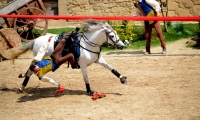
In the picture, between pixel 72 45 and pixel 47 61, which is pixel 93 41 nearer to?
pixel 72 45

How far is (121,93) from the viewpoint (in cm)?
631

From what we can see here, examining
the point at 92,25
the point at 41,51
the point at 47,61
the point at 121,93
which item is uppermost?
the point at 92,25

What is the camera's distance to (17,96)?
657cm

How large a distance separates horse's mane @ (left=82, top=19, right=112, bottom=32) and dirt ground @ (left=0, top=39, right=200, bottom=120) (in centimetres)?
126

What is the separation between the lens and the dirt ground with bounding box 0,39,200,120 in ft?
17.3

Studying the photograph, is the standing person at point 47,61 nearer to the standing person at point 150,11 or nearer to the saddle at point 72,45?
the saddle at point 72,45

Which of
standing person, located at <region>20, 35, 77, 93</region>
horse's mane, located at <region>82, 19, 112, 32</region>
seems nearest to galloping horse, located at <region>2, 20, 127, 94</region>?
horse's mane, located at <region>82, 19, 112, 32</region>

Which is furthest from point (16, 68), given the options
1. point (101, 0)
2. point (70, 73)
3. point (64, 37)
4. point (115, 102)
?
point (101, 0)

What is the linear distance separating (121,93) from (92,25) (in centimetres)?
139

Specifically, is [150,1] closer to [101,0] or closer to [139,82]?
[139,82]

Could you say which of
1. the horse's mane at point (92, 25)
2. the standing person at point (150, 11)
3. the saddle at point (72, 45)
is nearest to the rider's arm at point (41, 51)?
the saddle at point (72, 45)

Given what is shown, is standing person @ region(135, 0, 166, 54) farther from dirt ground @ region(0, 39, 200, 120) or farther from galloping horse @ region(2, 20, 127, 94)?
galloping horse @ region(2, 20, 127, 94)

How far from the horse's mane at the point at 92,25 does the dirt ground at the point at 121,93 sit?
1261 mm

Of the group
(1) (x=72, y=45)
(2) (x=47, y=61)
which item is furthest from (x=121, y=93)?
(2) (x=47, y=61)
